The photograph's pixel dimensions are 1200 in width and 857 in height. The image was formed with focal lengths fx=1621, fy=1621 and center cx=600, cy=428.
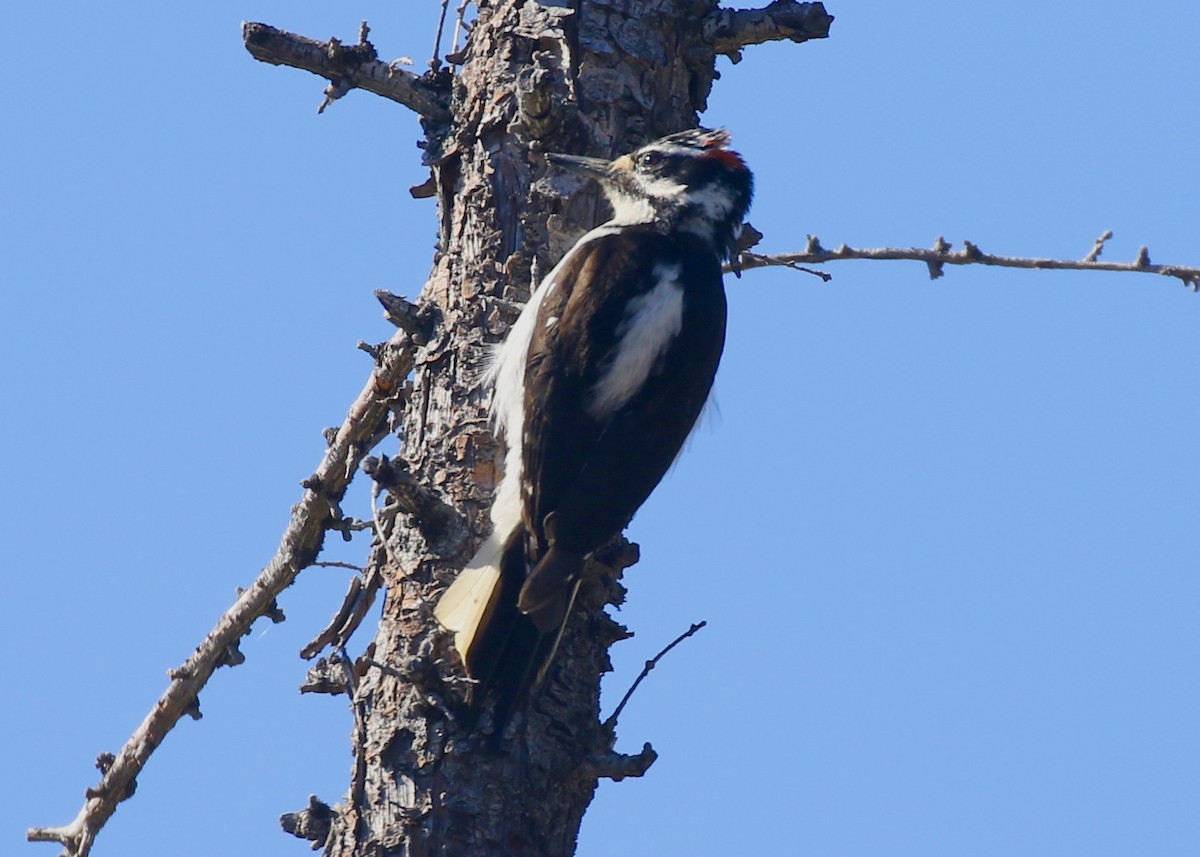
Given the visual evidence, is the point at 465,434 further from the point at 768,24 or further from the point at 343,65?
the point at 768,24

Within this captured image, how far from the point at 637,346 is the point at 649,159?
611 millimetres

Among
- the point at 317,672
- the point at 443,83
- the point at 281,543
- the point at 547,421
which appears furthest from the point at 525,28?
the point at 317,672

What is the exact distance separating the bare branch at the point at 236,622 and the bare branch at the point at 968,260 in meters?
1.10

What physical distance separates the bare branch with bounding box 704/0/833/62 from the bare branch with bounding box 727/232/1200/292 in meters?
0.63

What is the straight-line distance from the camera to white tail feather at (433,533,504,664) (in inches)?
148

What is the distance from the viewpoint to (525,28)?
4371 mm

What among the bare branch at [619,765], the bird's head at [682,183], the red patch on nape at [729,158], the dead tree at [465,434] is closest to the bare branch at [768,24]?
the dead tree at [465,434]

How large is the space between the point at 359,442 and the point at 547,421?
0.59 metres

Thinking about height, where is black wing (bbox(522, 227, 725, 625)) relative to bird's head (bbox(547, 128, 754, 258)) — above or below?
below

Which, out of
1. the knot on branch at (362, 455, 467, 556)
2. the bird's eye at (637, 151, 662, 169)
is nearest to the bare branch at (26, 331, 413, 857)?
A: the knot on branch at (362, 455, 467, 556)

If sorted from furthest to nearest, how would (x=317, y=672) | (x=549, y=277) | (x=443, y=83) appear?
(x=443, y=83), (x=549, y=277), (x=317, y=672)

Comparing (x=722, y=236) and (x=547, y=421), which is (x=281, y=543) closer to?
(x=547, y=421)

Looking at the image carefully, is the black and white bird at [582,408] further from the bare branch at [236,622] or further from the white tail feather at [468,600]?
the bare branch at [236,622]

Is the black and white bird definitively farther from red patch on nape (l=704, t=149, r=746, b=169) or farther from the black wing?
red patch on nape (l=704, t=149, r=746, b=169)
